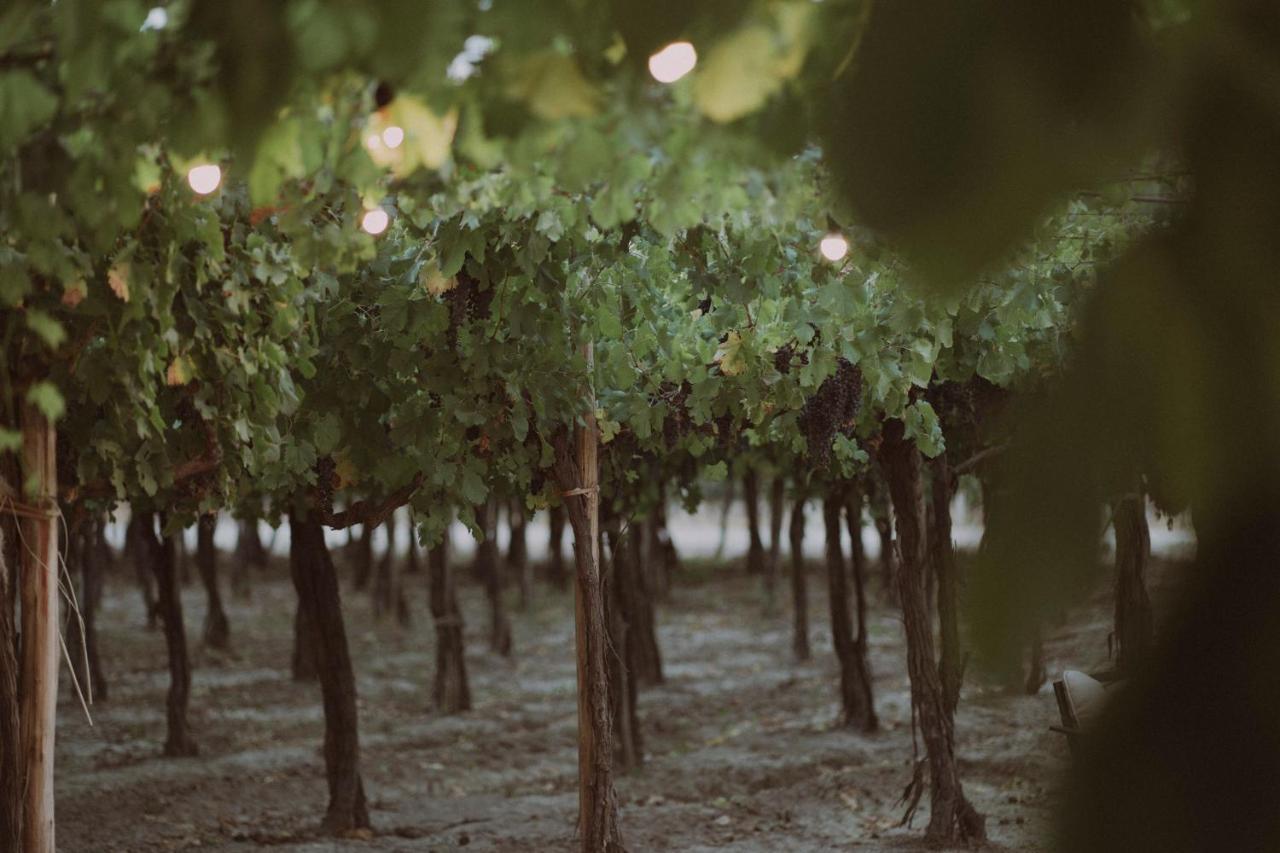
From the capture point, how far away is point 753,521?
810 inches

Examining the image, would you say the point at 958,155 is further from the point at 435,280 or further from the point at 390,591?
the point at 390,591

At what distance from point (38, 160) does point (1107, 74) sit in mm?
1743

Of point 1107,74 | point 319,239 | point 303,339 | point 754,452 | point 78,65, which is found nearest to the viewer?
point 1107,74

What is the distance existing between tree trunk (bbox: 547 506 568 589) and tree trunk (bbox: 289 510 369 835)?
9.17 meters

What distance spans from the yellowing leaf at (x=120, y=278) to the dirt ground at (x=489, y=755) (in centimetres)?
308

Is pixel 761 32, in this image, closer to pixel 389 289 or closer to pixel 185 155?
pixel 185 155

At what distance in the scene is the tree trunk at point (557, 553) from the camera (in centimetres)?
1940

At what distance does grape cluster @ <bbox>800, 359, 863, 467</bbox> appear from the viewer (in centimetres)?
638

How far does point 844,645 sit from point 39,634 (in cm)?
896

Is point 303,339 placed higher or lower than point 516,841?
higher

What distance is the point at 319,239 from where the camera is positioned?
3547mm

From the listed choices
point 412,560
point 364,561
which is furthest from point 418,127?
point 412,560

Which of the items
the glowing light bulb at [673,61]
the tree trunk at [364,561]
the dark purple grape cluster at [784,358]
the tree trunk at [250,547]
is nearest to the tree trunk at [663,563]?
the tree trunk at [364,561]

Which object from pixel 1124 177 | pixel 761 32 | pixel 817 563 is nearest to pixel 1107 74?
pixel 1124 177
